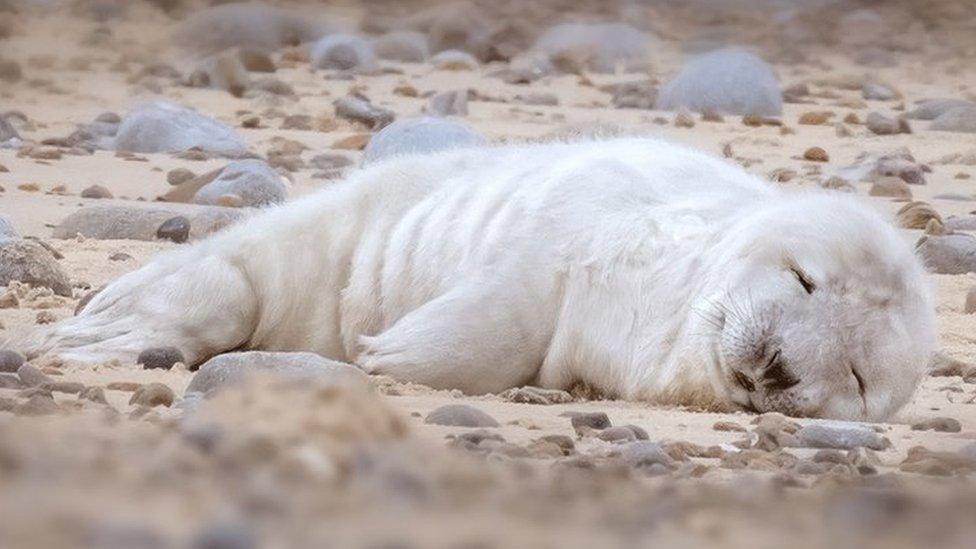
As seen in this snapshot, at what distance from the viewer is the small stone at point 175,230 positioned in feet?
23.6

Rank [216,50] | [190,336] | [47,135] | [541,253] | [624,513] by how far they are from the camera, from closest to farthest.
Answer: [624,513], [541,253], [190,336], [47,135], [216,50]

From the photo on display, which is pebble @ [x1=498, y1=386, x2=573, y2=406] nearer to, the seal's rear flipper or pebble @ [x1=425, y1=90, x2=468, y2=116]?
the seal's rear flipper

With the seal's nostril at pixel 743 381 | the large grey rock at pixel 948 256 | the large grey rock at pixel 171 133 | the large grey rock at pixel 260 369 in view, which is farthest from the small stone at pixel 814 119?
the large grey rock at pixel 260 369

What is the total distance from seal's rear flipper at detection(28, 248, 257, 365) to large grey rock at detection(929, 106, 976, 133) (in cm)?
650

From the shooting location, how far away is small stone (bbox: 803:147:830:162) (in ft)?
31.9

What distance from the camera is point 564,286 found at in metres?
4.94

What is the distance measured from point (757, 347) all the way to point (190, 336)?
1658 mm

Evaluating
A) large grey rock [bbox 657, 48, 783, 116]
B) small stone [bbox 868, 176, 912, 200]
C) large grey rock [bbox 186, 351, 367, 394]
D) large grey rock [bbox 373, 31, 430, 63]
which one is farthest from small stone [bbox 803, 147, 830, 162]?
large grey rock [bbox 186, 351, 367, 394]

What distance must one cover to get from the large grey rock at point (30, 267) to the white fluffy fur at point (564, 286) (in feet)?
1.76

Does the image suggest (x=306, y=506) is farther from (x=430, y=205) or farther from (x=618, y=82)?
(x=618, y=82)

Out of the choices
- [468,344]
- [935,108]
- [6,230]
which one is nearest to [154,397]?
[468,344]

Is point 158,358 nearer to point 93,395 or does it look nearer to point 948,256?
point 93,395

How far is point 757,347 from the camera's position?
445 centimetres

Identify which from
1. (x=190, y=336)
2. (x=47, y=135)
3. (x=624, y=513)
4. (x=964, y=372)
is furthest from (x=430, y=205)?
(x=47, y=135)
